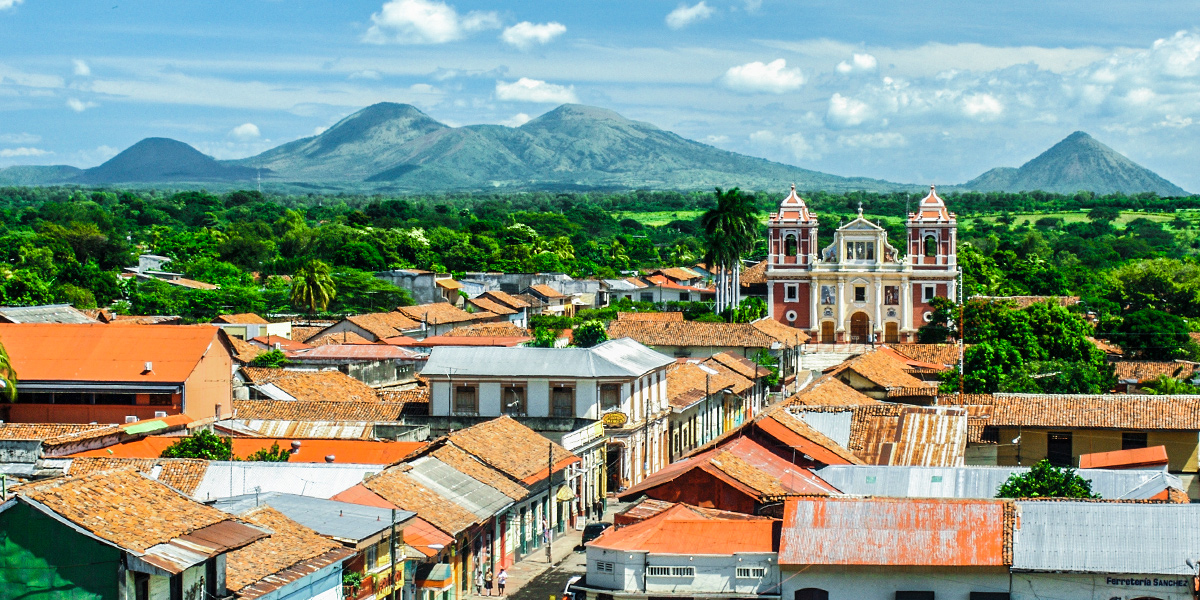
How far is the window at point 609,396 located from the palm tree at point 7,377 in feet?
49.7

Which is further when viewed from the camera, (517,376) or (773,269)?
(773,269)

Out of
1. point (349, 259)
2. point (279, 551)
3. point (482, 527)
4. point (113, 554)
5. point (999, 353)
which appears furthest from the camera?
point (349, 259)

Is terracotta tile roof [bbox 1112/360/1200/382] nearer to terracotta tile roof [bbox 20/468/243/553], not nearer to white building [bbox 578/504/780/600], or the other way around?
white building [bbox 578/504/780/600]

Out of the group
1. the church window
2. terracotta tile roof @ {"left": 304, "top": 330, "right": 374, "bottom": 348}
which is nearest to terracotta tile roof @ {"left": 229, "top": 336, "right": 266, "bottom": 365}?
terracotta tile roof @ {"left": 304, "top": 330, "right": 374, "bottom": 348}

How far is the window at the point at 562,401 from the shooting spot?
3862 centimetres

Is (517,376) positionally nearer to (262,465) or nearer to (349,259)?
(262,465)

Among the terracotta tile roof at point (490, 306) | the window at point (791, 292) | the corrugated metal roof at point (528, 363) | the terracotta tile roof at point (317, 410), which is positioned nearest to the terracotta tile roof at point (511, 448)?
the corrugated metal roof at point (528, 363)

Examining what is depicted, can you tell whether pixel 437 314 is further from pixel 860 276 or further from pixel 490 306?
pixel 860 276

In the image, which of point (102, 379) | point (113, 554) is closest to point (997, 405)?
point (102, 379)

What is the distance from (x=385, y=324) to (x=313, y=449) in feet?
101

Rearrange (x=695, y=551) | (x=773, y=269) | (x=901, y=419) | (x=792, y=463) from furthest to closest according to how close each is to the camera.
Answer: (x=773, y=269)
(x=901, y=419)
(x=792, y=463)
(x=695, y=551)

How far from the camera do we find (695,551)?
23797 millimetres

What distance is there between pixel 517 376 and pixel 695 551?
15124 millimetres

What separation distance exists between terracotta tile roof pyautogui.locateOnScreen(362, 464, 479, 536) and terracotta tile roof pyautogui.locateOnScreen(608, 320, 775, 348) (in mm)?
34673
